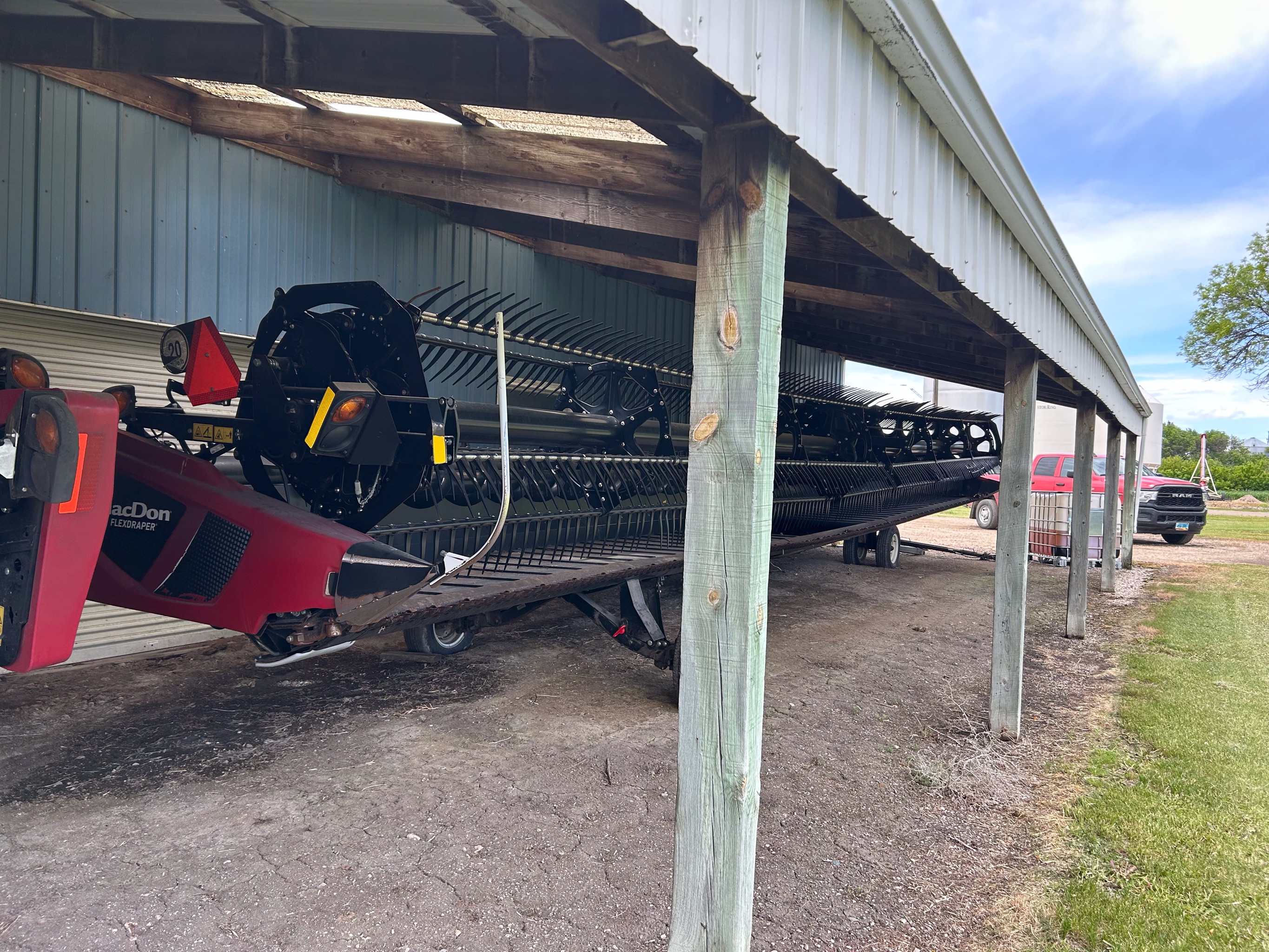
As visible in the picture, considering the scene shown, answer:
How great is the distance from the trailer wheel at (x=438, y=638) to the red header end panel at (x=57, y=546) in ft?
10.5

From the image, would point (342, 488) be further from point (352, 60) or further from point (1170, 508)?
point (1170, 508)

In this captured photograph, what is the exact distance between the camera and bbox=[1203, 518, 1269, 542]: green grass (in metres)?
18.3

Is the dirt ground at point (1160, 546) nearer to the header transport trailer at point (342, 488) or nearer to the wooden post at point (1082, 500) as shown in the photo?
the wooden post at point (1082, 500)

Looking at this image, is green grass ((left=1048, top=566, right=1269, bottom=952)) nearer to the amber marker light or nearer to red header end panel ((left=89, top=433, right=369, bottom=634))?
red header end panel ((left=89, top=433, right=369, bottom=634))

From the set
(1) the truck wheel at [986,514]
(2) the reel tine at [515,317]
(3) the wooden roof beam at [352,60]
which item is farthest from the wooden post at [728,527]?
(1) the truck wheel at [986,514]

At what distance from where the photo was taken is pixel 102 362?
499 cm

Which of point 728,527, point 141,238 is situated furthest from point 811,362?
point 728,527

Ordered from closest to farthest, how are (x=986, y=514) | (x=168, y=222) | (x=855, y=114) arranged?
(x=855, y=114), (x=168, y=222), (x=986, y=514)

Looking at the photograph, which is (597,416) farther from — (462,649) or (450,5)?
(450,5)

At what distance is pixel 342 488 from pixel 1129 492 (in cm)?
1165

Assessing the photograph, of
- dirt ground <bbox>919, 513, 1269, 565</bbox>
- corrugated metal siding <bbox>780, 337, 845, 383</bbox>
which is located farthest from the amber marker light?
dirt ground <bbox>919, 513, 1269, 565</bbox>

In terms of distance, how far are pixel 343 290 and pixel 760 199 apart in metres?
2.16

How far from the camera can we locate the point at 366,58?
9.70ft

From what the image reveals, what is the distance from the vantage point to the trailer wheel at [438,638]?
5.61 m
